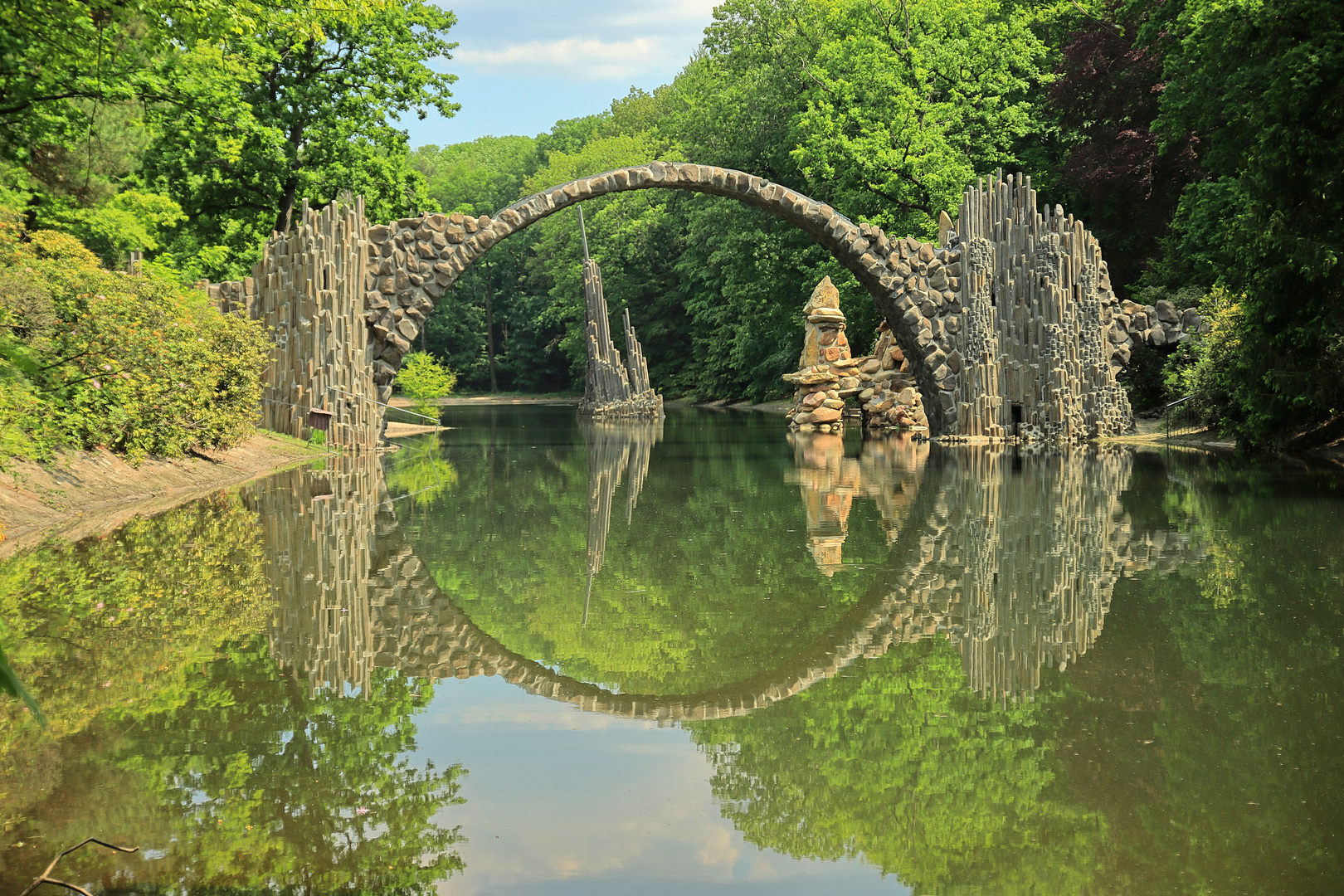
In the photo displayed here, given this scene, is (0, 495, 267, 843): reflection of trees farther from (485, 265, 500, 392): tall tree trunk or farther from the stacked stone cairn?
(485, 265, 500, 392): tall tree trunk

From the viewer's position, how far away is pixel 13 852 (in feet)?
11.0

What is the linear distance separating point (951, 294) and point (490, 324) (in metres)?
49.6

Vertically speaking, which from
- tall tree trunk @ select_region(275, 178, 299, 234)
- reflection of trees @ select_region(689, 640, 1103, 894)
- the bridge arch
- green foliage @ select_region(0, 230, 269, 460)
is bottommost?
reflection of trees @ select_region(689, 640, 1103, 894)

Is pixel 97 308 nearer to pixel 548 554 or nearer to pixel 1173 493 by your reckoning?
pixel 548 554

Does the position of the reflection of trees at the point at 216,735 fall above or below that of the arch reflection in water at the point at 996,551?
below

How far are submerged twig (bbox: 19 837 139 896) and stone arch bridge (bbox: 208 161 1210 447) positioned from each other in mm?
15422

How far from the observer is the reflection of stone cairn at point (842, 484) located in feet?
31.1

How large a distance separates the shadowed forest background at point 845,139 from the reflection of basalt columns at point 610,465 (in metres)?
4.74

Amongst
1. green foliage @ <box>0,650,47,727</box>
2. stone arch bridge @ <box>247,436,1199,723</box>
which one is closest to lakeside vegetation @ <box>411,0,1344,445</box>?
stone arch bridge @ <box>247,436,1199,723</box>

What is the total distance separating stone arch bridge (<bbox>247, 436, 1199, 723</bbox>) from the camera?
538cm

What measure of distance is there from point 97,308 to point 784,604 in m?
8.57

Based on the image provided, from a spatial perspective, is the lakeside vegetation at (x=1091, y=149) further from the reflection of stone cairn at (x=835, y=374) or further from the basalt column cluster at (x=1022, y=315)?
the reflection of stone cairn at (x=835, y=374)

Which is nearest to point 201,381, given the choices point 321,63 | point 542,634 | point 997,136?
point 542,634

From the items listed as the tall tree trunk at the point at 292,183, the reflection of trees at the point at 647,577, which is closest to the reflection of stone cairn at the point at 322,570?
the reflection of trees at the point at 647,577
